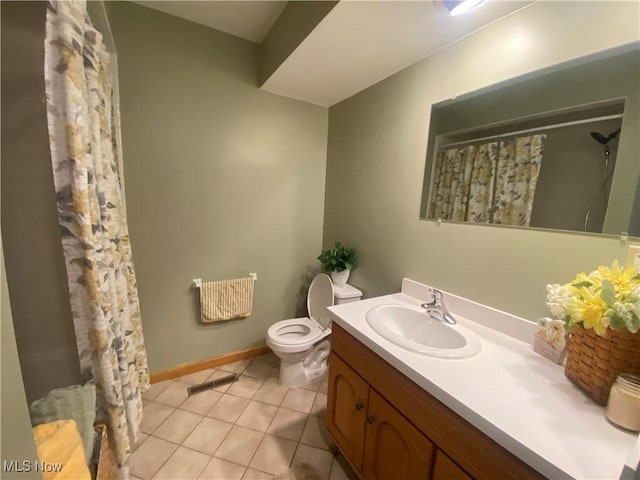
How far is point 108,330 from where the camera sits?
0.90 meters

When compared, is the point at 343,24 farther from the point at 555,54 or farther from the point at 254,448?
the point at 254,448

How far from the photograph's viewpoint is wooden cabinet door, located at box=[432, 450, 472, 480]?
2.28 feet

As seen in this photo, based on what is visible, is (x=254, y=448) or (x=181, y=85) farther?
(x=181, y=85)

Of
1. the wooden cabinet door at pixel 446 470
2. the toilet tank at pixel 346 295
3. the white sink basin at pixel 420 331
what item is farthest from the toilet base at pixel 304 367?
the wooden cabinet door at pixel 446 470

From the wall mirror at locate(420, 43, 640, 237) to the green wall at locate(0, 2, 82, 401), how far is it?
66.0 inches

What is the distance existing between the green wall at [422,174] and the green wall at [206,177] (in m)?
0.43

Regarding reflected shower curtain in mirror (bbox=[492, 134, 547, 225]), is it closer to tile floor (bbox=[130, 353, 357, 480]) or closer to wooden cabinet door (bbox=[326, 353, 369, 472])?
wooden cabinet door (bbox=[326, 353, 369, 472])

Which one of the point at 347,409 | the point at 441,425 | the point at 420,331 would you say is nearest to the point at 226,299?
the point at 347,409

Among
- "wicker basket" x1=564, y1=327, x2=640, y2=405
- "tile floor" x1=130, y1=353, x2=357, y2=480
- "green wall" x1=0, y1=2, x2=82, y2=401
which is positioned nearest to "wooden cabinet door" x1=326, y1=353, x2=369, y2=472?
"tile floor" x1=130, y1=353, x2=357, y2=480

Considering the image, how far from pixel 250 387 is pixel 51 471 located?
1319 mm

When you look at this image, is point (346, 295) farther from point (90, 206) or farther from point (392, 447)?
point (90, 206)

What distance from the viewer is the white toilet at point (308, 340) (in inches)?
68.3

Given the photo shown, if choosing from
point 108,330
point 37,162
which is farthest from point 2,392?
point 37,162

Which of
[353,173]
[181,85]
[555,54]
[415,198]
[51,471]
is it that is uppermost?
[181,85]
